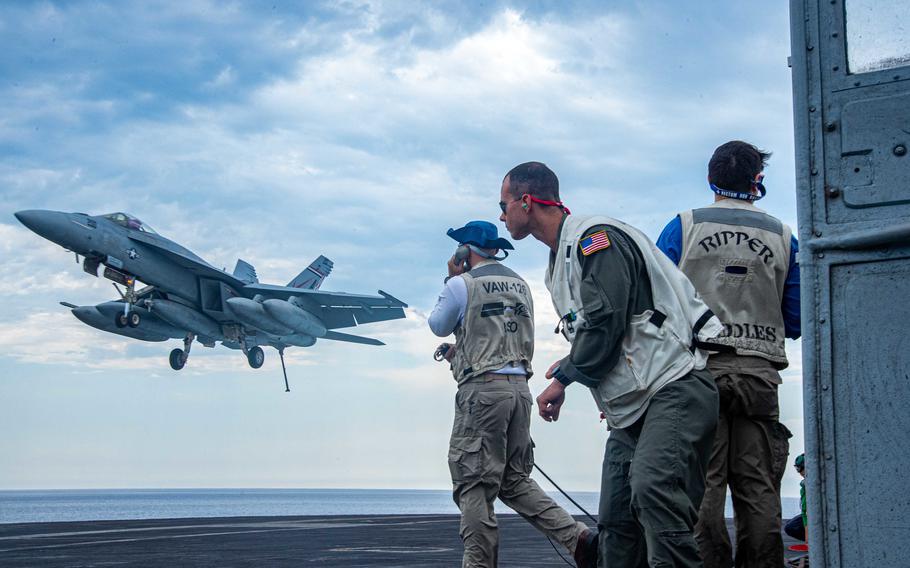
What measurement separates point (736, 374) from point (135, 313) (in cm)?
3035

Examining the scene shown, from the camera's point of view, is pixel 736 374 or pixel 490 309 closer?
pixel 736 374

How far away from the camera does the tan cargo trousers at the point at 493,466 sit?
5344 millimetres

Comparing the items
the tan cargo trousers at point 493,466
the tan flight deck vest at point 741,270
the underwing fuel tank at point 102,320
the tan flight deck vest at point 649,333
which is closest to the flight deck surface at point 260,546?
the tan cargo trousers at point 493,466

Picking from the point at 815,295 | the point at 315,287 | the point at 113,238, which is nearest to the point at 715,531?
the point at 815,295

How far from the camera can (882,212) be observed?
2.57 meters

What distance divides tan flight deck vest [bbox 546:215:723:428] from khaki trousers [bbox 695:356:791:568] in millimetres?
530

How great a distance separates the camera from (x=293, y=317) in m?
33.7

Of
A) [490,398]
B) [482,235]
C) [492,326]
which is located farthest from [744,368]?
[482,235]

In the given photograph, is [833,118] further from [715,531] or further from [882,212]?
[715,531]

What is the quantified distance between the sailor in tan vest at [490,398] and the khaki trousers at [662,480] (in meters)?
1.61

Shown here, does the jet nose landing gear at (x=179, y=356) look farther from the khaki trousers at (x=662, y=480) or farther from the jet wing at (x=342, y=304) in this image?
the khaki trousers at (x=662, y=480)

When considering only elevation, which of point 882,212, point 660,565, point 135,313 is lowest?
point 660,565

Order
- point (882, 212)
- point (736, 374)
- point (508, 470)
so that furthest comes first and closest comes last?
1. point (508, 470)
2. point (736, 374)
3. point (882, 212)

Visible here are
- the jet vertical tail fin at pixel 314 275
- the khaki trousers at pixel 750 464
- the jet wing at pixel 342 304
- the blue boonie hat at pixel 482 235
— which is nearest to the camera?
the khaki trousers at pixel 750 464
